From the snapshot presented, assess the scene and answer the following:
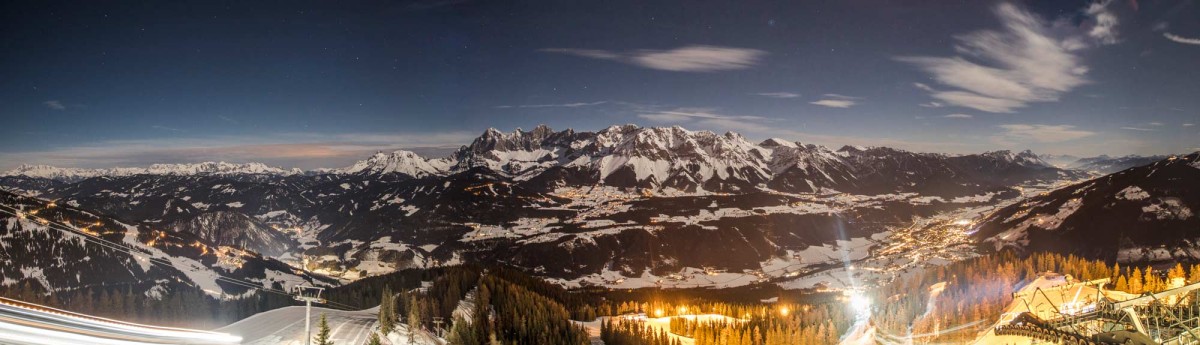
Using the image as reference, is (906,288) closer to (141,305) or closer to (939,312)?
(939,312)

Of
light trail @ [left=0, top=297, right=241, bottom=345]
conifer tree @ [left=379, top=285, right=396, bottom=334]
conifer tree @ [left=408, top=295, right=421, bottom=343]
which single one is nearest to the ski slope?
conifer tree @ [left=379, top=285, right=396, bottom=334]

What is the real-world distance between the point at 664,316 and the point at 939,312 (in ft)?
204

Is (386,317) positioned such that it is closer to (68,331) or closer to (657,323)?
(68,331)

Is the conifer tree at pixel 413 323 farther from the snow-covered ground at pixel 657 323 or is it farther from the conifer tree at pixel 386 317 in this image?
the snow-covered ground at pixel 657 323

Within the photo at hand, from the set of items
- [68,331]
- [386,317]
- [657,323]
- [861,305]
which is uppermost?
[68,331]

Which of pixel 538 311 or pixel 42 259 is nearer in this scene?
pixel 538 311

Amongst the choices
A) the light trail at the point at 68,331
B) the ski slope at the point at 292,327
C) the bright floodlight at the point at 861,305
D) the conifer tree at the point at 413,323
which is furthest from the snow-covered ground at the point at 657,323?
the light trail at the point at 68,331

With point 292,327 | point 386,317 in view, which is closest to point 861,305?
point 386,317

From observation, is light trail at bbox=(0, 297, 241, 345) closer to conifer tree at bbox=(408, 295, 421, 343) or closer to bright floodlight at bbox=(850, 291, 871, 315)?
conifer tree at bbox=(408, 295, 421, 343)

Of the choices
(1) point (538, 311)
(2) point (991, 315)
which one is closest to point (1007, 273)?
(2) point (991, 315)

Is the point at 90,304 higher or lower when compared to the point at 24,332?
lower

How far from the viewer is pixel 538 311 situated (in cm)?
10750

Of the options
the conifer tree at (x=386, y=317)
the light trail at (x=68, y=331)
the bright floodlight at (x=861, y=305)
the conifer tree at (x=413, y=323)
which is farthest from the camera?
the bright floodlight at (x=861, y=305)

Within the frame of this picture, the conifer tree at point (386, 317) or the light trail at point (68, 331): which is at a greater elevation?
the light trail at point (68, 331)
